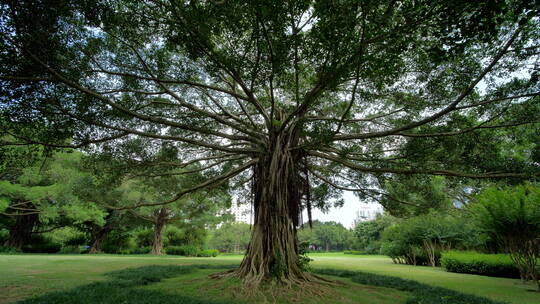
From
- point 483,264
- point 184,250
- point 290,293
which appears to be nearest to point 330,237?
point 184,250

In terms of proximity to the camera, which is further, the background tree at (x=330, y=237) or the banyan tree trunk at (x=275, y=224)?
the background tree at (x=330, y=237)

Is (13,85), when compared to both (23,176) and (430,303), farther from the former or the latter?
(23,176)

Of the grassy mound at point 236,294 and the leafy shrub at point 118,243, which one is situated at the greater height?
the leafy shrub at point 118,243

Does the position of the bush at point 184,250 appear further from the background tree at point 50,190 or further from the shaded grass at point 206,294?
the shaded grass at point 206,294

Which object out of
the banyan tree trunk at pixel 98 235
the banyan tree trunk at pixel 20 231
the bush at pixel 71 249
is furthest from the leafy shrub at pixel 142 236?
the banyan tree trunk at pixel 20 231

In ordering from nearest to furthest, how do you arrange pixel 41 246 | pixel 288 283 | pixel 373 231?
pixel 288 283, pixel 41 246, pixel 373 231

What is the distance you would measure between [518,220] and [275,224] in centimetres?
453

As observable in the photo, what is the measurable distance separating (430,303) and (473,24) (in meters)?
3.21

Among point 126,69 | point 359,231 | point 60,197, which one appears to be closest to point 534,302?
point 126,69

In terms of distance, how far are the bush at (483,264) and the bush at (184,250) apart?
15648 millimetres

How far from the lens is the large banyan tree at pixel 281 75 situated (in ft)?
9.70

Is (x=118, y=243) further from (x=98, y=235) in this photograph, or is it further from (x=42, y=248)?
(x=42, y=248)

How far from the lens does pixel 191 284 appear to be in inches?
191

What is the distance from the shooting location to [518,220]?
17.1ft
